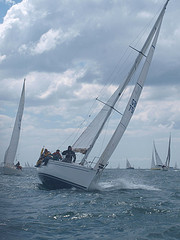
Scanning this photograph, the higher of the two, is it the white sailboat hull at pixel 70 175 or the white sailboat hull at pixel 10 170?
the white sailboat hull at pixel 70 175

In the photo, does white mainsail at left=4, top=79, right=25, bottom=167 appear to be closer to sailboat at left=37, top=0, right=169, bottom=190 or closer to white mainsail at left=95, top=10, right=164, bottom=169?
sailboat at left=37, top=0, right=169, bottom=190

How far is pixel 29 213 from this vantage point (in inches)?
332

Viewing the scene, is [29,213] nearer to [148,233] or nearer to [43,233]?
[43,233]

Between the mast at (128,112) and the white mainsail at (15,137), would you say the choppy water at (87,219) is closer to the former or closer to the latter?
the mast at (128,112)

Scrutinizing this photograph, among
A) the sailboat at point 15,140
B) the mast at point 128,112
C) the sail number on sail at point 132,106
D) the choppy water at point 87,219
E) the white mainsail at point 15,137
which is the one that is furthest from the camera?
the white mainsail at point 15,137

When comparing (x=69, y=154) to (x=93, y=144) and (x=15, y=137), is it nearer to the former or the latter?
(x=93, y=144)

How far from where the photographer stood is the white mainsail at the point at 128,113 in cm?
1470

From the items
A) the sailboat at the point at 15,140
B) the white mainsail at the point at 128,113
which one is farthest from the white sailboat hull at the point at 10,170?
the white mainsail at the point at 128,113

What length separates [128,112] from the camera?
51.5ft

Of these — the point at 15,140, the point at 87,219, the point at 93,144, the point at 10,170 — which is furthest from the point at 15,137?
the point at 87,219

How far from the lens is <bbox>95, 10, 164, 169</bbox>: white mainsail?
48.2 feet

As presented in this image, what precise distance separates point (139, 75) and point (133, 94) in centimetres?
117

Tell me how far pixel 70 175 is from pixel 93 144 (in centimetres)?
253

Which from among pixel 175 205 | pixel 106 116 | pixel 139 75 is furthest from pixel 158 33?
pixel 175 205
